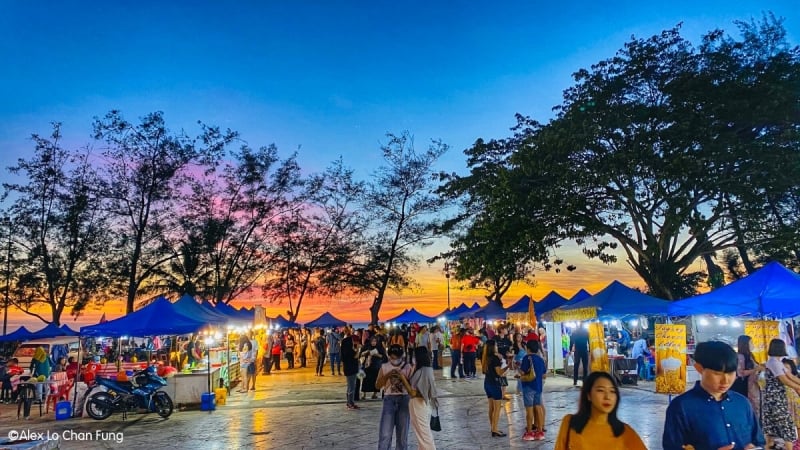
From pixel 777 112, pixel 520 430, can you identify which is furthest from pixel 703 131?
pixel 520 430

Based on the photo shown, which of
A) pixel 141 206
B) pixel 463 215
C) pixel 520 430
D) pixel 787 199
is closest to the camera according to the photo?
pixel 520 430

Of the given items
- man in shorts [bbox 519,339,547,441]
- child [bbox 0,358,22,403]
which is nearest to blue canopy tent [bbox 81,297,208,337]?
child [bbox 0,358,22,403]

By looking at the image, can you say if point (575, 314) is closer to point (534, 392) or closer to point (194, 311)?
point (534, 392)

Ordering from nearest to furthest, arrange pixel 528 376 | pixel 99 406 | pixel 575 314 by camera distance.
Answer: pixel 528 376 < pixel 99 406 < pixel 575 314

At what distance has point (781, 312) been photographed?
9383 mm

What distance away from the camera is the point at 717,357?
3.09 m

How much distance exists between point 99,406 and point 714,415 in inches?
482

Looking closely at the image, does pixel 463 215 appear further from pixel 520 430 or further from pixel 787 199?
pixel 520 430

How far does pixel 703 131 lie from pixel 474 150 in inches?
310

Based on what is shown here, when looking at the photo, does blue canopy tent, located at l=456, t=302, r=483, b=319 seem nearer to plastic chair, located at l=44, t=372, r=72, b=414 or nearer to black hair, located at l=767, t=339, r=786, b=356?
plastic chair, located at l=44, t=372, r=72, b=414

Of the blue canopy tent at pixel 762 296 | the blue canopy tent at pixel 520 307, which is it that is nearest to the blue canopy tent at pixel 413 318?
the blue canopy tent at pixel 520 307

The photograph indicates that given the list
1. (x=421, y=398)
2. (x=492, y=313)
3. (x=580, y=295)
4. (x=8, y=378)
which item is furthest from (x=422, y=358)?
(x=492, y=313)

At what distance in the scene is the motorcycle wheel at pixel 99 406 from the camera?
11.9 metres

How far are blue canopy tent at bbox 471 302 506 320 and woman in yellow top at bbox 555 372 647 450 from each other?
22.8m
